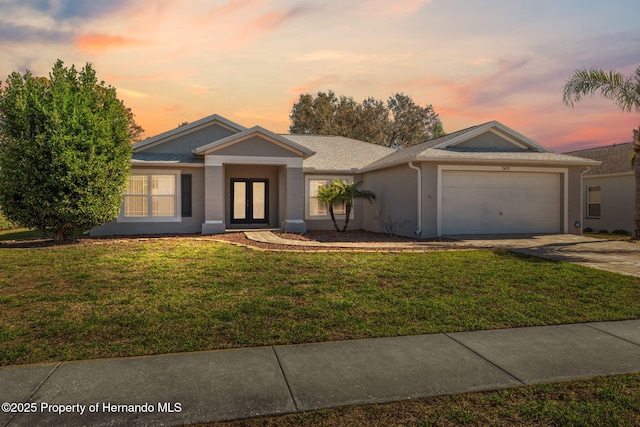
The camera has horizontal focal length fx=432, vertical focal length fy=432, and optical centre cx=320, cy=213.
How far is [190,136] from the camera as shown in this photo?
61.1 feet

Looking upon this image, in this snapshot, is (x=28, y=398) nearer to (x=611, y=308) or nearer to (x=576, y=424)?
(x=576, y=424)

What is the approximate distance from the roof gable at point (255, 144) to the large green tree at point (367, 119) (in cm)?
2615

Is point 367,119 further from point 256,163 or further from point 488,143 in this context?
point 256,163

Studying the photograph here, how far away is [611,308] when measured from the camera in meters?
6.38

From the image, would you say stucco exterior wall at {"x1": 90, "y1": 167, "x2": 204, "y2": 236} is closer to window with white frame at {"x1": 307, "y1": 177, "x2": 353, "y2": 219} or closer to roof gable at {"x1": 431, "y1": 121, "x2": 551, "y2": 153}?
window with white frame at {"x1": 307, "y1": 177, "x2": 353, "y2": 219}

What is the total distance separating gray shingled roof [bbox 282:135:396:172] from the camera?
65.5ft

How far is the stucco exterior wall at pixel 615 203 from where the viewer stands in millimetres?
21094

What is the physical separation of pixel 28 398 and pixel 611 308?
726cm

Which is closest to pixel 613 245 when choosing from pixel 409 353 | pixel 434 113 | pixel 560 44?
pixel 560 44

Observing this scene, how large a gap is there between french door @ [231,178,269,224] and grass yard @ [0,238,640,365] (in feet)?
31.1

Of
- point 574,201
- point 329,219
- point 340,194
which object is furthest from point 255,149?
point 574,201

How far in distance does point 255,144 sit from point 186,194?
139 inches

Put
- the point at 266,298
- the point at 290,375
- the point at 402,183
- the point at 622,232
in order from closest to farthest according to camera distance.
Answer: the point at 290,375 < the point at 266,298 < the point at 402,183 < the point at 622,232

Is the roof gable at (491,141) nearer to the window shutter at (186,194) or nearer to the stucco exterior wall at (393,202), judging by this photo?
the stucco exterior wall at (393,202)
